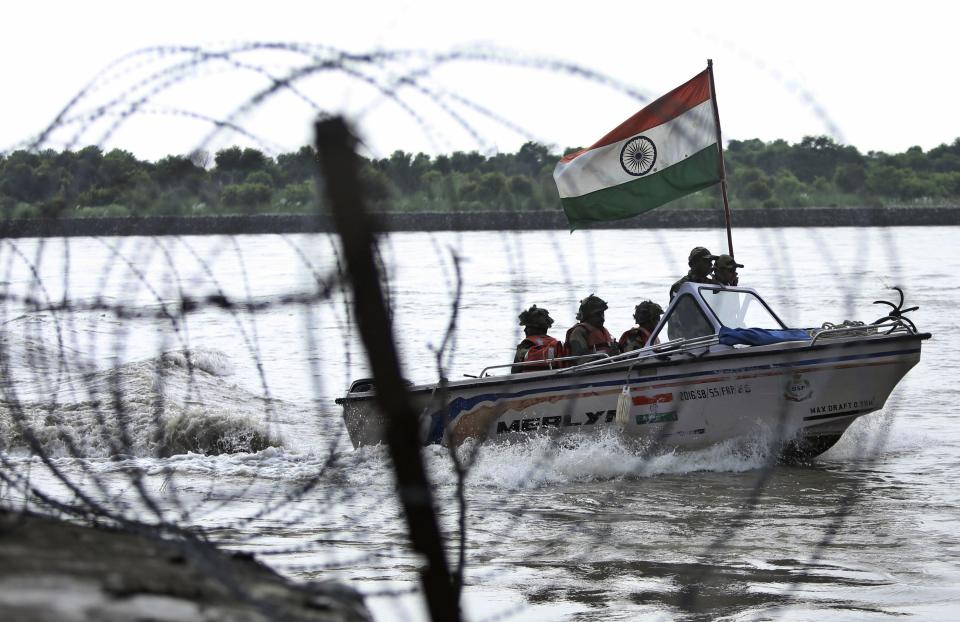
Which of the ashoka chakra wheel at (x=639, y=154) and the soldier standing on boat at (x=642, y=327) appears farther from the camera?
the soldier standing on boat at (x=642, y=327)

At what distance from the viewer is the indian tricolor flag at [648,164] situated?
37.7ft

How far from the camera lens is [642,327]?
38.9 ft

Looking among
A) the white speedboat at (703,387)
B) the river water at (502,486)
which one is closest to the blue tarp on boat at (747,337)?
the white speedboat at (703,387)

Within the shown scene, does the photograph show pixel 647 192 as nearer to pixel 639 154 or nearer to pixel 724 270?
pixel 639 154

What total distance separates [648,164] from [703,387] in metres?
2.15

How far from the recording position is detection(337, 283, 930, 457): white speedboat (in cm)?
1100

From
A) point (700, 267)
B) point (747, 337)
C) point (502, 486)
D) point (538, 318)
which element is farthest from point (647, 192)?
point (502, 486)

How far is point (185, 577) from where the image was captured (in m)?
3.07

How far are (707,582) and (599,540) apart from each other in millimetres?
1487

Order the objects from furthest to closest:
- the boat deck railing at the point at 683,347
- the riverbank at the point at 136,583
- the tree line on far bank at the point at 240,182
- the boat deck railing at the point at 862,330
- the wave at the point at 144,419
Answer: the wave at the point at 144,419
the boat deck railing at the point at 683,347
the boat deck railing at the point at 862,330
the tree line on far bank at the point at 240,182
the riverbank at the point at 136,583

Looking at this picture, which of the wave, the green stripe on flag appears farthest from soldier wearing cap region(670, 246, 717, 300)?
the wave

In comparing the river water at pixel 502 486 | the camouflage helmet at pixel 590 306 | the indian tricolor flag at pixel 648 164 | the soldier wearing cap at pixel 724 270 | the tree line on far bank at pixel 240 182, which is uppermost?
the indian tricolor flag at pixel 648 164

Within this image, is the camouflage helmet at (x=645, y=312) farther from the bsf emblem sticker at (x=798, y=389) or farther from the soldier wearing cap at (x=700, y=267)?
the bsf emblem sticker at (x=798, y=389)

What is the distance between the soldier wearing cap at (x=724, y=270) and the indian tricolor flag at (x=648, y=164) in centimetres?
74
